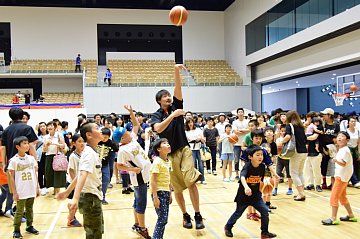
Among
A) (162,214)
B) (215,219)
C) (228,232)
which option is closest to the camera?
(162,214)

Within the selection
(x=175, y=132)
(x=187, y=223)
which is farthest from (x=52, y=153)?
(x=175, y=132)

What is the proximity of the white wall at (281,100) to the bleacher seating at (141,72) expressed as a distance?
10062mm

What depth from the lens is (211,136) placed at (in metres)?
9.60

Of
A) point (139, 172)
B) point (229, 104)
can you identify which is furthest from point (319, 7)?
point (139, 172)

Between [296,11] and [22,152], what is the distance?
1355 cm

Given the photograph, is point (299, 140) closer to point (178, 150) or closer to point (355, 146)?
point (355, 146)

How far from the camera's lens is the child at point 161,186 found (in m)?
3.93

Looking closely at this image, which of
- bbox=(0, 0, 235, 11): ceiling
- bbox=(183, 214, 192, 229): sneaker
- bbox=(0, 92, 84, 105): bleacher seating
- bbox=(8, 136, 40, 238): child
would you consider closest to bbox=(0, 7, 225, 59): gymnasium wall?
bbox=(0, 0, 235, 11): ceiling

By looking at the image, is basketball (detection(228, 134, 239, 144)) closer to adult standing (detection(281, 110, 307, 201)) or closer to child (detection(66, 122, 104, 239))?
adult standing (detection(281, 110, 307, 201))

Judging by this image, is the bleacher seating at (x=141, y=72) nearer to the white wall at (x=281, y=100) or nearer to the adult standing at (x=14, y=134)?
the white wall at (x=281, y=100)

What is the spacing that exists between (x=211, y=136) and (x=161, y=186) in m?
5.60

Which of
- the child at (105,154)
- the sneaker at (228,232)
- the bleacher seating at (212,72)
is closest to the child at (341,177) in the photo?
the sneaker at (228,232)

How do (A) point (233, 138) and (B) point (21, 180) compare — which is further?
(A) point (233, 138)

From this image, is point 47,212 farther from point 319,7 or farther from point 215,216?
point 319,7
